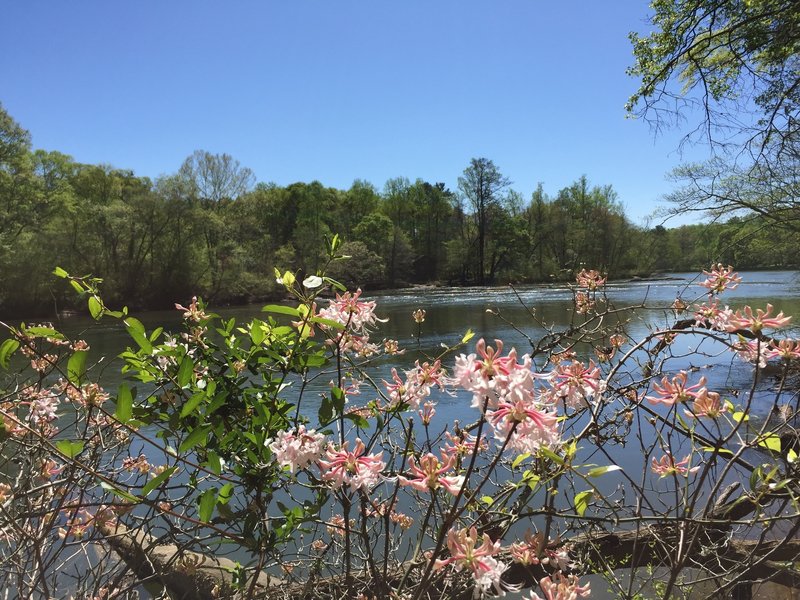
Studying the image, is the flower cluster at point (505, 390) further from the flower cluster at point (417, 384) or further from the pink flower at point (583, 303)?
the pink flower at point (583, 303)

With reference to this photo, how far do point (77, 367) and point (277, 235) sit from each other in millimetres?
54242

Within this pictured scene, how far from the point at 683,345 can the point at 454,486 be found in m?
11.5

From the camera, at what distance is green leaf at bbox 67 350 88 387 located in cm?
100

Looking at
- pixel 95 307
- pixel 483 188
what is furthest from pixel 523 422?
pixel 483 188

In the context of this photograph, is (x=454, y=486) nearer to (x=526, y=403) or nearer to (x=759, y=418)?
(x=526, y=403)

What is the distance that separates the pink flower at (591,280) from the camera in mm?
2623

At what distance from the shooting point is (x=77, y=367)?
1.05 meters

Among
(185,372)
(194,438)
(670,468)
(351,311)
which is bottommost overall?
(670,468)

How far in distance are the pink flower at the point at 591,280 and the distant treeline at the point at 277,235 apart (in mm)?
516

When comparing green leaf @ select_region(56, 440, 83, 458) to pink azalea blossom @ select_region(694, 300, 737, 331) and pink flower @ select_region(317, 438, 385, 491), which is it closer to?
pink flower @ select_region(317, 438, 385, 491)

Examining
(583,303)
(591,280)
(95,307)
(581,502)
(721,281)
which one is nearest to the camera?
(581,502)

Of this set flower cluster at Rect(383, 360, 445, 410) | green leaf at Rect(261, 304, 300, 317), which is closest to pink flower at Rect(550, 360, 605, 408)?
flower cluster at Rect(383, 360, 445, 410)

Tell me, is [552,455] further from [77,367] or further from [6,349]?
[6,349]

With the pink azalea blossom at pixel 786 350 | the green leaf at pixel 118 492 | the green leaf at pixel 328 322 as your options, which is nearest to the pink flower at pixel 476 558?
the green leaf at pixel 328 322
